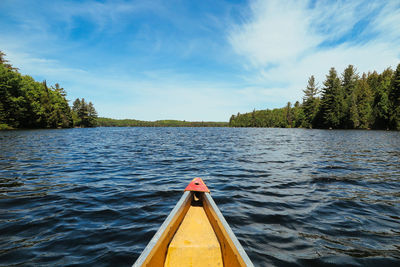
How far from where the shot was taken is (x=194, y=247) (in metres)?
3.09

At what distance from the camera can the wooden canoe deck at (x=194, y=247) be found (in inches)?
111

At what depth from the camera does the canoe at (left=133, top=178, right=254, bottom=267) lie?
2.40 meters

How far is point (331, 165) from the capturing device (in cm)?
1086

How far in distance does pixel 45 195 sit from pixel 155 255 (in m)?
5.77

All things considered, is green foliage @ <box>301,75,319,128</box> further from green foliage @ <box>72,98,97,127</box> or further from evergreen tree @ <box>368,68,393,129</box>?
green foliage @ <box>72,98,97,127</box>

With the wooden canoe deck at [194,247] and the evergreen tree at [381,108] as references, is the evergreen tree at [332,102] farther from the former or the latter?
the wooden canoe deck at [194,247]

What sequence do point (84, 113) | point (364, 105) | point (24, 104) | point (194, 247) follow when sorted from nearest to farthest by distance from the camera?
point (194, 247)
point (24, 104)
point (364, 105)
point (84, 113)

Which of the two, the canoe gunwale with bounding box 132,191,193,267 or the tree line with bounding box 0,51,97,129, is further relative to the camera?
the tree line with bounding box 0,51,97,129

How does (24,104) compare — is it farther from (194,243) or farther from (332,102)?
(332,102)

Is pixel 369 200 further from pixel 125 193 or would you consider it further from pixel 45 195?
pixel 45 195

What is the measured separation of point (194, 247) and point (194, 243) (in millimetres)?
98

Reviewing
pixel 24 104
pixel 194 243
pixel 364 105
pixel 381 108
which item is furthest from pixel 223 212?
pixel 364 105

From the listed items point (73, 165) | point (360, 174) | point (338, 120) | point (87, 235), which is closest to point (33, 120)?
point (73, 165)

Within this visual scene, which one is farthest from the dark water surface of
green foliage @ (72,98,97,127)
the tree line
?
green foliage @ (72,98,97,127)
